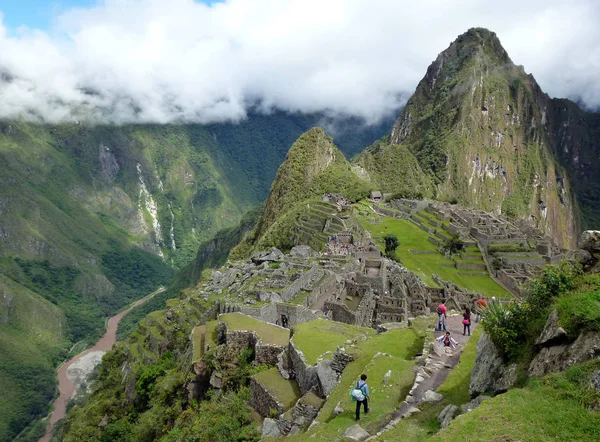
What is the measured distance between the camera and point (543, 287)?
439 inches

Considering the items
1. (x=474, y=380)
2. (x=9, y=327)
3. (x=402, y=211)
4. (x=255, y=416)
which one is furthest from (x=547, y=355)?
(x=9, y=327)

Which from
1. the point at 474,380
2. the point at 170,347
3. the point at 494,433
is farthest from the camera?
the point at 170,347

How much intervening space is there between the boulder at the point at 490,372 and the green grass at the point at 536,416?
0.99m

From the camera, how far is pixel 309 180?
146 m

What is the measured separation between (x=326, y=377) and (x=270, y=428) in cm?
263

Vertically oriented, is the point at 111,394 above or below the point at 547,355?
below

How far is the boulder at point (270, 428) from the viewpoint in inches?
602

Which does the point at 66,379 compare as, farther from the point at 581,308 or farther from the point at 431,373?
the point at 581,308

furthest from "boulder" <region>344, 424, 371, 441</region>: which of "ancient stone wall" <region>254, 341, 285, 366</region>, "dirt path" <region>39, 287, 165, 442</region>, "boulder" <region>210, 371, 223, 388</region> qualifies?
"dirt path" <region>39, 287, 165, 442</region>

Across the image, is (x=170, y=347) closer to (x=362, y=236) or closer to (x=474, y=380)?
(x=474, y=380)

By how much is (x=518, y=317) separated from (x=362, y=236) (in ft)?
191

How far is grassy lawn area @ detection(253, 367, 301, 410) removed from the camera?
1678cm

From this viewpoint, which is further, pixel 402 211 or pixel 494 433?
pixel 402 211

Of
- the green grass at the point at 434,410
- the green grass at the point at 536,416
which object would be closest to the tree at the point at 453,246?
the green grass at the point at 434,410
